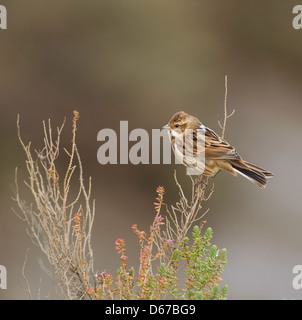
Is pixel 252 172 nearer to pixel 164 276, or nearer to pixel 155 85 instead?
pixel 164 276

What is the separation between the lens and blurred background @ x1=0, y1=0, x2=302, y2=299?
21.4 feet

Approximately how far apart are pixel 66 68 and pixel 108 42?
63cm

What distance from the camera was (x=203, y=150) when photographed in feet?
10.8

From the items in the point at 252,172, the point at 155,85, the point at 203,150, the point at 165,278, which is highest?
the point at 155,85

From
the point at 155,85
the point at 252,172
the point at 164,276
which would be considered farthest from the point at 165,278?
the point at 155,85

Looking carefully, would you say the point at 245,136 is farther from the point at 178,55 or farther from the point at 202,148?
the point at 202,148

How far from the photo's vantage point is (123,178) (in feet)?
22.4

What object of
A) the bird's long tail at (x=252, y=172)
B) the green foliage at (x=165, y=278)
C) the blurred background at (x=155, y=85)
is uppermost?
the blurred background at (x=155, y=85)

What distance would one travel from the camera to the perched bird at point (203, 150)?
3.25 m

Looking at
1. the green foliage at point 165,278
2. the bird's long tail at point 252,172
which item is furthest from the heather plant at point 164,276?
the bird's long tail at point 252,172

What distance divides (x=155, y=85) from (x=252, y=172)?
3781 millimetres

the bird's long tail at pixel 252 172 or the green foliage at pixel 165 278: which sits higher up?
the bird's long tail at pixel 252 172

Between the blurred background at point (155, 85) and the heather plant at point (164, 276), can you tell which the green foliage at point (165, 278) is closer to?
the heather plant at point (164, 276)
